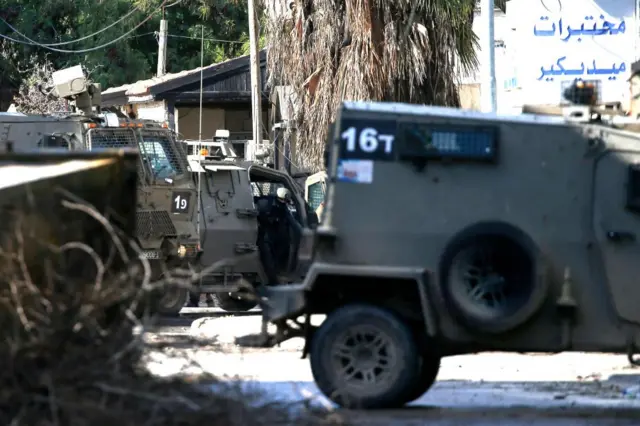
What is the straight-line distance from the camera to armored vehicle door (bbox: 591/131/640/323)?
9.12m

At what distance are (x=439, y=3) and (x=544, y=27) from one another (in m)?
4.10

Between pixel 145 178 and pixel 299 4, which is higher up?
pixel 299 4

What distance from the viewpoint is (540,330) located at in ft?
30.4

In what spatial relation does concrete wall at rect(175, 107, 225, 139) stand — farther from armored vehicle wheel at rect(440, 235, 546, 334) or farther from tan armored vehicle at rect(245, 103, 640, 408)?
armored vehicle wheel at rect(440, 235, 546, 334)

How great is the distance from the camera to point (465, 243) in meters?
9.23

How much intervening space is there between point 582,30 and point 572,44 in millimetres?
204

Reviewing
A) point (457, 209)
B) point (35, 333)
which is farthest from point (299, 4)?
point (35, 333)

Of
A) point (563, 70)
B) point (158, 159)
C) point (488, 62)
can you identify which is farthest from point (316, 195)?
point (563, 70)

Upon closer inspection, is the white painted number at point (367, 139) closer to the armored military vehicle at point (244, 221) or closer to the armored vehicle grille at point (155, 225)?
the armored vehicle grille at point (155, 225)

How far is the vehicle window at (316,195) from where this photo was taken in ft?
73.6

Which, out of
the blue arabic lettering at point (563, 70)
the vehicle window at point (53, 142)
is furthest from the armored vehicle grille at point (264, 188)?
the blue arabic lettering at point (563, 70)

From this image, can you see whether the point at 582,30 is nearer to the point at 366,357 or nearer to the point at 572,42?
the point at 572,42

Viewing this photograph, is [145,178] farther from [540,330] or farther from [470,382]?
[540,330]

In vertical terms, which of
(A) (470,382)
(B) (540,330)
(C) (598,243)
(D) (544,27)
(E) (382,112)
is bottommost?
(A) (470,382)
